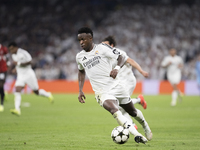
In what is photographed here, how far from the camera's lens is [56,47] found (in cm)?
3100

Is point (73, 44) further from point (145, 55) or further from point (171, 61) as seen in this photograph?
point (171, 61)

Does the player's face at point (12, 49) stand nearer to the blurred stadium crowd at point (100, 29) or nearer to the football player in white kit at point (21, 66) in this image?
the football player in white kit at point (21, 66)

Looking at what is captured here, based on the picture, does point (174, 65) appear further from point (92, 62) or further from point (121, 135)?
point (121, 135)

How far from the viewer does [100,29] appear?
3200 cm

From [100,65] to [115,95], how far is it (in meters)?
0.61

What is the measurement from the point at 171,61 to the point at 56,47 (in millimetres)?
14457

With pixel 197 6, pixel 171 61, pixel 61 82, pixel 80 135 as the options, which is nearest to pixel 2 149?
pixel 80 135

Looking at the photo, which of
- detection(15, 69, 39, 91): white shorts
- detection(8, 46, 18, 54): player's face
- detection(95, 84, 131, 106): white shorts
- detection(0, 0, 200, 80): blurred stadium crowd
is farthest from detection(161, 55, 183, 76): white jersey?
detection(95, 84, 131, 106): white shorts

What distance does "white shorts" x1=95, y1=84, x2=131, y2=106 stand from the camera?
6.67 meters

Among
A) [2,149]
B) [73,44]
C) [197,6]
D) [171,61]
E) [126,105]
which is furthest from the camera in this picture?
[197,6]

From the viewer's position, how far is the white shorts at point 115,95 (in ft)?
21.9

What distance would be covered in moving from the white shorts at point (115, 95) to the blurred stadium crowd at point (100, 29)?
69.6ft

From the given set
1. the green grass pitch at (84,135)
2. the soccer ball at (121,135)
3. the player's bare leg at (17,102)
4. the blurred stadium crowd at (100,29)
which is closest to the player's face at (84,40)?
the soccer ball at (121,135)

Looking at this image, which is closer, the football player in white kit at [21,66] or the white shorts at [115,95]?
the white shorts at [115,95]
